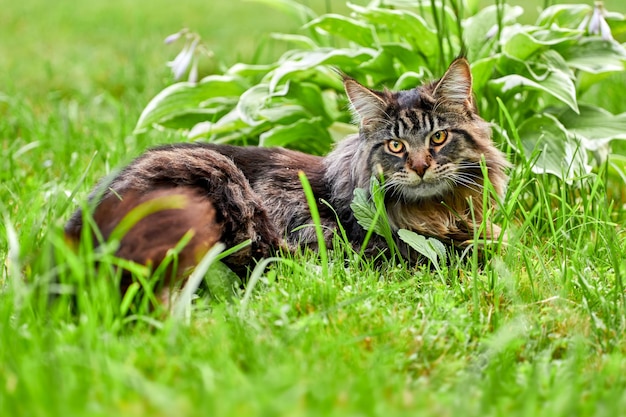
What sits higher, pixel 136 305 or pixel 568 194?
pixel 136 305

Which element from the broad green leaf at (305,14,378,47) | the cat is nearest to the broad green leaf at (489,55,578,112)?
the cat

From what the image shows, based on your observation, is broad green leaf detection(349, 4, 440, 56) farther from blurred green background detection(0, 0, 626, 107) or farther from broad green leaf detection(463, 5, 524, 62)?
blurred green background detection(0, 0, 626, 107)

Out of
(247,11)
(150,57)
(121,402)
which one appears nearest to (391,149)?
(121,402)

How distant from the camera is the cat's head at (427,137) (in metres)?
2.98

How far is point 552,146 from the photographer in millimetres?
3812

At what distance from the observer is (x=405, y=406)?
1653 millimetres

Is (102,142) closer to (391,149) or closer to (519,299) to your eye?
(391,149)

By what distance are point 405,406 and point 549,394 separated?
0.42 meters

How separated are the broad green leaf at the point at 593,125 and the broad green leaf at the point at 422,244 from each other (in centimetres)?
138

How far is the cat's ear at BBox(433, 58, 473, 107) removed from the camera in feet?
9.89

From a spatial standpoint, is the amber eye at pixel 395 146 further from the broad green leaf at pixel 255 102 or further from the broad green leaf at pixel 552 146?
the broad green leaf at pixel 255 102

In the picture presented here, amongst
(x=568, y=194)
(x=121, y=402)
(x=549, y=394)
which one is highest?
(x=121, y=402)

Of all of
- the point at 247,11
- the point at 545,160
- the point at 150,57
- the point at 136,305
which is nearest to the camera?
the point at 136,305

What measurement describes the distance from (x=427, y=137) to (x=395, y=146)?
137 mm
